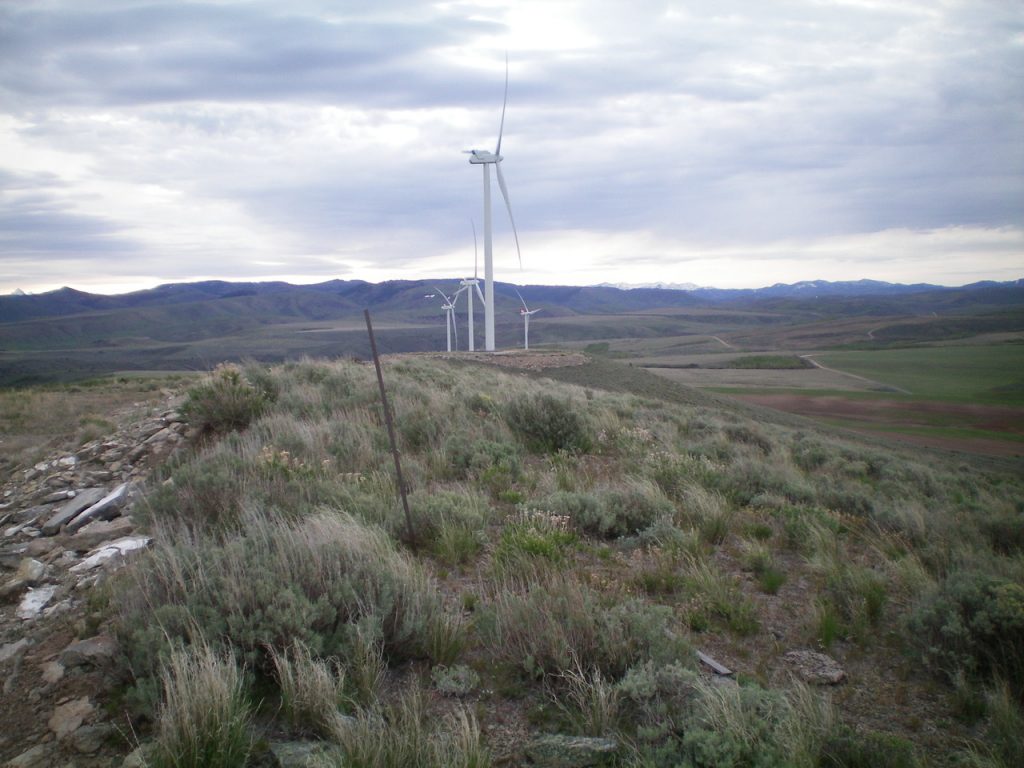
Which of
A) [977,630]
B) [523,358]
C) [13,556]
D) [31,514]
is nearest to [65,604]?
[13,556]

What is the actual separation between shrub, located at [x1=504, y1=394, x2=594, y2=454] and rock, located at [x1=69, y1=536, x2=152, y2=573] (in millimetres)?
5635

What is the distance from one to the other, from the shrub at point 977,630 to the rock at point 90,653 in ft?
16.3

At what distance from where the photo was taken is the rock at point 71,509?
6.70m

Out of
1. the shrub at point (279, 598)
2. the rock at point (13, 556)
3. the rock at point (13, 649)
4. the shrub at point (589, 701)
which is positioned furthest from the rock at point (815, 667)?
the rock at point (13, 556)

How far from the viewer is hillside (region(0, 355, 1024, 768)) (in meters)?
2.95

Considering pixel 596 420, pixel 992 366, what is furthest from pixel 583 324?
pixel 596 420

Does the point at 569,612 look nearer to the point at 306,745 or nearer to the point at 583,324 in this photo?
the point at 306,745

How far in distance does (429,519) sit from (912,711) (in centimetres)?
392

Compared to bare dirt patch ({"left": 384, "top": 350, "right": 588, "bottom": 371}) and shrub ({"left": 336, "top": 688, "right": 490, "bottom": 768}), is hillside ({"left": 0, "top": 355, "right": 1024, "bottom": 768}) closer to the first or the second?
shrub ({"left": 336, "top": 688, "right": 490, "bottom": 768})

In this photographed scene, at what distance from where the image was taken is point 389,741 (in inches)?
111

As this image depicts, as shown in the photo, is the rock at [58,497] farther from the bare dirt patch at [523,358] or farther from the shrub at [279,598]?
the bare dirt patch at [523,358]

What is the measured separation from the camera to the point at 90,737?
295 centimetres

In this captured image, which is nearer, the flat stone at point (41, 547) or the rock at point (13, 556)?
the rock at point (13, 556)

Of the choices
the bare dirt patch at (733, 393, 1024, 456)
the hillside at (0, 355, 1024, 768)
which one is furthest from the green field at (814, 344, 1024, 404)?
the hillside at (0, 355, 1024, 768)
